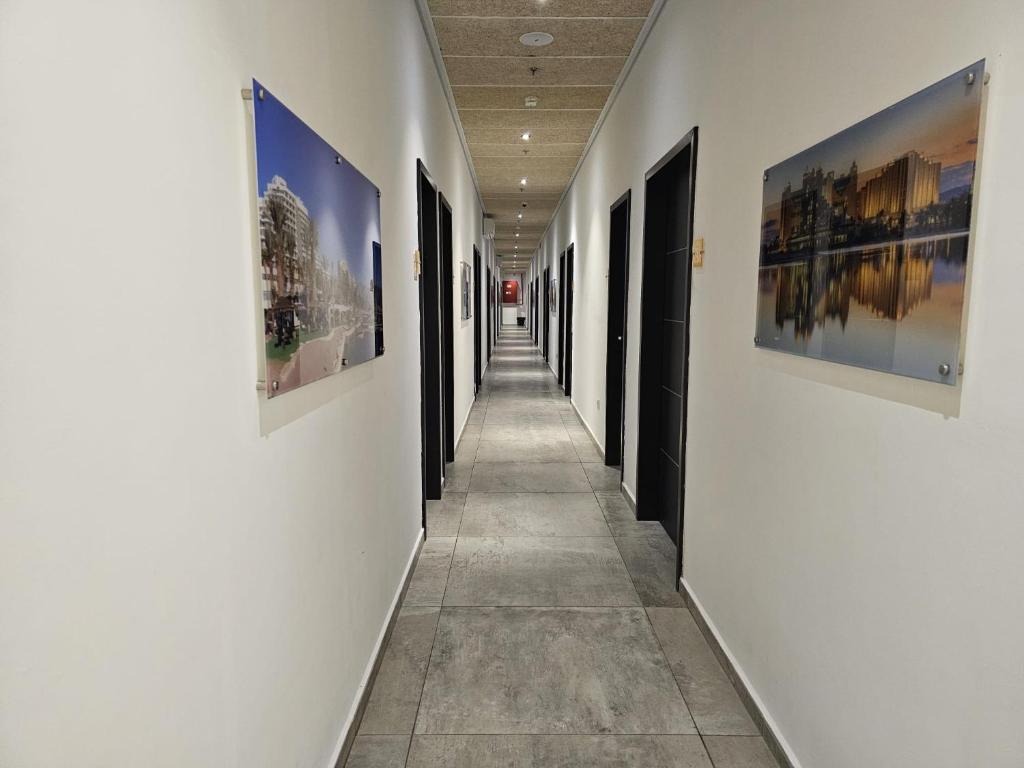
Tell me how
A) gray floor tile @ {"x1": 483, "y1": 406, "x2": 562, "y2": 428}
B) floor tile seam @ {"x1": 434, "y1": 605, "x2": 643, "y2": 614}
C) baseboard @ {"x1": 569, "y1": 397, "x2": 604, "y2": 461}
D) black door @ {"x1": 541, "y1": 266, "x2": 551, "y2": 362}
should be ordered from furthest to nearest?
black door @ {"x1": 541, "y1": 266, "x2": 551, "y2": 362} < gray floor tile @ {"x1": 483, "y1": 406, "x2": 562, "y2": 428} < baseboard @ {"x1": 569, "y1": 397, "x2": 604, "y2": 461} < floor tile seam @ {"x1": 434, "y1": 605, "x2": 643, "y2": 614}

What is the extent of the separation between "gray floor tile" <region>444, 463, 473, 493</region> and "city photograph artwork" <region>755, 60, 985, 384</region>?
3.55 meters

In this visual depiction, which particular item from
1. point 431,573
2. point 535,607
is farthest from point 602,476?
point 535,607

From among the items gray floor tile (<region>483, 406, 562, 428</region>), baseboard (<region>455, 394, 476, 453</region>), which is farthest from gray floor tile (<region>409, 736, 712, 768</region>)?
gray floor tile (<region>483, 406, 562, 428</region>)

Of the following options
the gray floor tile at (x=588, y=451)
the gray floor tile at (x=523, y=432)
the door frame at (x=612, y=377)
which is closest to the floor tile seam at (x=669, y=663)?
the door frame at (x=612, y=377)

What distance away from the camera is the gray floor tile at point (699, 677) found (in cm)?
241

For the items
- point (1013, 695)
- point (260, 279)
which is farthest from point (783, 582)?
point (260, 279)

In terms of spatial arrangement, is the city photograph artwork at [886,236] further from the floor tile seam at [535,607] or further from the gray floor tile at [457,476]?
the gray floor tile at [457,476]

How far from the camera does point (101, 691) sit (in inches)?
35.3

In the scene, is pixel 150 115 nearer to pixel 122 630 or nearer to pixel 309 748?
pixel 122 630

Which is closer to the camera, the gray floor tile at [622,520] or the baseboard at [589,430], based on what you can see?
the gray floor tile at [622,520]

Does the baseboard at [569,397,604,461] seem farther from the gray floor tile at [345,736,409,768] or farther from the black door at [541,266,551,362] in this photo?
the black door at [541,266,551,362]

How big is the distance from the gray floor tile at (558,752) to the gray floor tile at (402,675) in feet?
0.52

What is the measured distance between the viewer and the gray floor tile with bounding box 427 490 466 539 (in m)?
4.33

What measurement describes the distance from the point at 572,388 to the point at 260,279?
26.3ft
